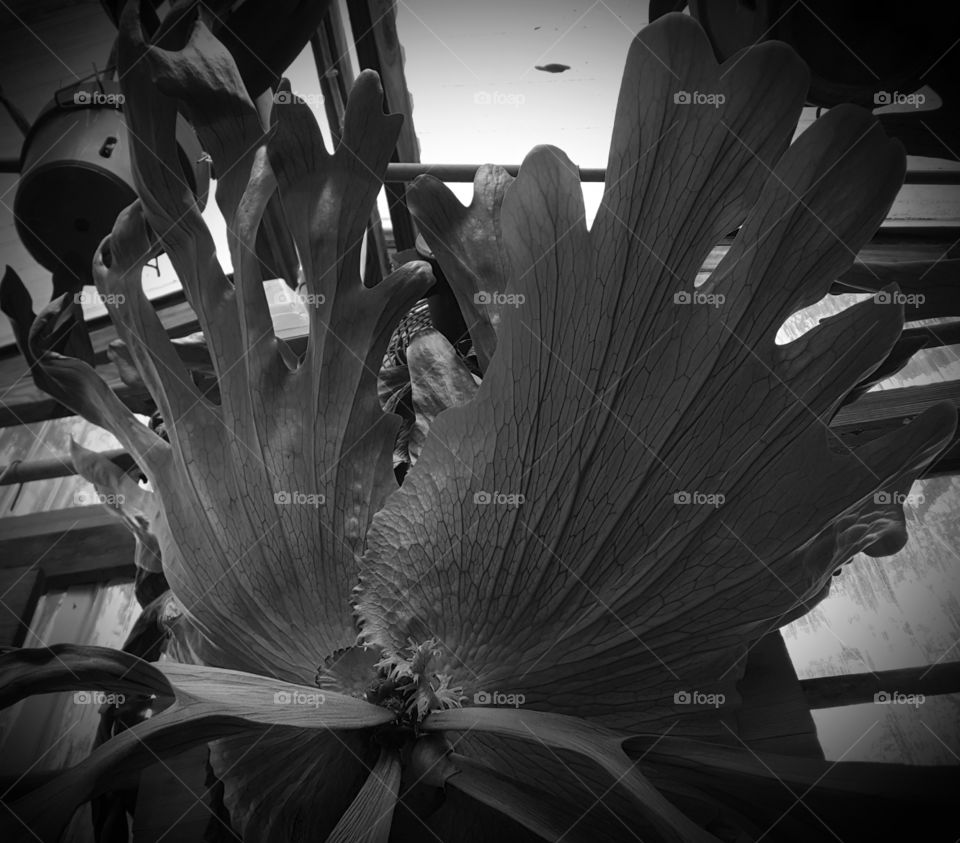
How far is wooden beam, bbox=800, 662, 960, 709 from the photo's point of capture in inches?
44.6

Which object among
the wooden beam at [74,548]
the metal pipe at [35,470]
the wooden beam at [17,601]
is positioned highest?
the metal pipe at [35,470]

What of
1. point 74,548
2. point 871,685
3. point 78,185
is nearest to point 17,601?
point 74,548

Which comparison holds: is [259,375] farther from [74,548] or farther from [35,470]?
[35,470]

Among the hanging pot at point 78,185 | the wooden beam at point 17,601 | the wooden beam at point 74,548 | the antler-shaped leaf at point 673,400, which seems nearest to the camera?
the antler-shaped leaf at point 673,400

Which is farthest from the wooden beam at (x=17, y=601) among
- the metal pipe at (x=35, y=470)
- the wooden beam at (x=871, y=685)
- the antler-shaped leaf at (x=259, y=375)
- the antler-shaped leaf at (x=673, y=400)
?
the wooden beam at (x=871, y=685)

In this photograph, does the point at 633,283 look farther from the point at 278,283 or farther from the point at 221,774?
the point at 278,283

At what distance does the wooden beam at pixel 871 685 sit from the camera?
1133 millimetres

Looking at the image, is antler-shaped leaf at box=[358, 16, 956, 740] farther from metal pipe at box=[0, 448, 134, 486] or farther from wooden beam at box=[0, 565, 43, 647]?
metal pipe at box=[0, 448, 134, 486]

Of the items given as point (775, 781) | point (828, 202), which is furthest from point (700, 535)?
point (828, 202)

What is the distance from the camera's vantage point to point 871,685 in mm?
1153

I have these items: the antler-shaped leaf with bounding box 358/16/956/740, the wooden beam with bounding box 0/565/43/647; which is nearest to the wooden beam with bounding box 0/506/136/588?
the wooden beam with bounding box 0/565/43/647

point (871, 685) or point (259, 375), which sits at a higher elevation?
point (259, 375)

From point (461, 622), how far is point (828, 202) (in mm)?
480

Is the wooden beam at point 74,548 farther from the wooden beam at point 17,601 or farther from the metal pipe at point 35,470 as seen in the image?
the metal pipe at point 35,470
